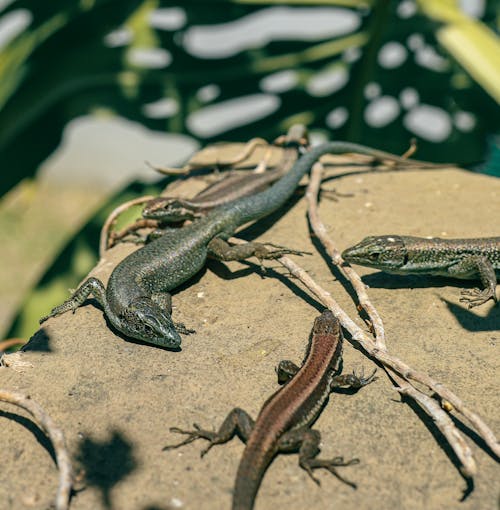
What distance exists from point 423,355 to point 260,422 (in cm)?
123

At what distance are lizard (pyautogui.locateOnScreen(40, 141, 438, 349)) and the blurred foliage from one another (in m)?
1.46

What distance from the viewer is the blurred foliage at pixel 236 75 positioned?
20.3 feet

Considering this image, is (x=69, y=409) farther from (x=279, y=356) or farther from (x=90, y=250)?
(x=90, y=250)

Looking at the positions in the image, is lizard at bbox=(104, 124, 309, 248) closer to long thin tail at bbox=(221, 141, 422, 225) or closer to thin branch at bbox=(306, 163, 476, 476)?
long thin tail at bbox=(221, 141, 422, 225)

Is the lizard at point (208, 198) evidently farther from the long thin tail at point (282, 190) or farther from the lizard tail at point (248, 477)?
the lizard tail at point (248, 477)

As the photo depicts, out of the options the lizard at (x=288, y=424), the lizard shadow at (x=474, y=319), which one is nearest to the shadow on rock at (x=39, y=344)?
the lizard at (x=288, y=424)

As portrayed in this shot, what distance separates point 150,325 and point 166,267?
77 centimetres

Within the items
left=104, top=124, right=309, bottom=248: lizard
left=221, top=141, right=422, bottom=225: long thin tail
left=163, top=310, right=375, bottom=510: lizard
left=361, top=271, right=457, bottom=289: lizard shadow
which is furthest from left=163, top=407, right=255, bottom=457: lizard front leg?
left=104, top=124, right=309, bottom=248: lizard

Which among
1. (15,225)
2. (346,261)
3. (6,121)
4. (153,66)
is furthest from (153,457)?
(15,225)

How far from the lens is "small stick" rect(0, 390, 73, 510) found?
3.14m

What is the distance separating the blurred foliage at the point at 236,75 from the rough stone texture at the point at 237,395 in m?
1.67

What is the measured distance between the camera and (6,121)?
6.21 metres

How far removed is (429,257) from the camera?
16.0ft

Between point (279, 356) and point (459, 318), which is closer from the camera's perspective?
point (279, 356)
